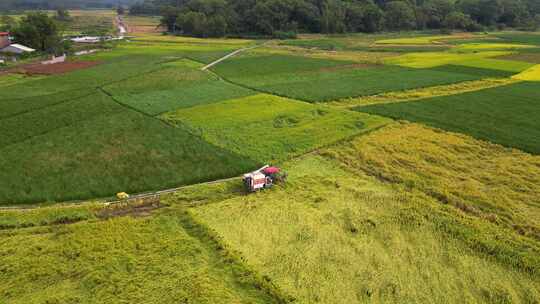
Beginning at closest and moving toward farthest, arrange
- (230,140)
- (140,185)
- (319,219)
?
1. (319,219)
2. (140,185)
3. (230,140)

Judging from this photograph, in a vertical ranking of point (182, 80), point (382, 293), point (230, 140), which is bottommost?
point (382, 293)

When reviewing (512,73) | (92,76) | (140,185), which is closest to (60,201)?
(140,185)

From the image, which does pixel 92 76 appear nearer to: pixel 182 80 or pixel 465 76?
pixel 182 80

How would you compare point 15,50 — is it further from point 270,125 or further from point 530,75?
point 530,75

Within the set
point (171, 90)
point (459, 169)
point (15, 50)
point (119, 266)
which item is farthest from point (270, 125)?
point (15, 50)

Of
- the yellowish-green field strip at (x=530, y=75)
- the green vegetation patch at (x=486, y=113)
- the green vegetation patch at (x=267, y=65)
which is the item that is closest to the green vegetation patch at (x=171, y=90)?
the green vegetation patch at (x=267, y=65)

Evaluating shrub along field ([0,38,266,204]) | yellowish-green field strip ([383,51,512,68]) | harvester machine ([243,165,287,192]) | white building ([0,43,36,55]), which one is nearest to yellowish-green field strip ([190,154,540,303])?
harvester machine ([243,165,287,192])

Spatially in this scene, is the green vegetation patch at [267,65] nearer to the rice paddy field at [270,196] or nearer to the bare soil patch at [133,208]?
the rice paddy field at [270,196]
